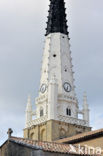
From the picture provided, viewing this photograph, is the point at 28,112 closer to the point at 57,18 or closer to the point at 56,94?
the point at 56,94

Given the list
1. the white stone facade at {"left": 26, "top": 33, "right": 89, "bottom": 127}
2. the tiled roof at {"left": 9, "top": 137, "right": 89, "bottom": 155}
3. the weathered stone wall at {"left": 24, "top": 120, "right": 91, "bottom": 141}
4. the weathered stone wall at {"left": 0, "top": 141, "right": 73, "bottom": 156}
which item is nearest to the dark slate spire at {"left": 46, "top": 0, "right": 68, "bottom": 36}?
the white stone facade at {"left": 26, "top": 33, "right": 89, "bottom": 127}

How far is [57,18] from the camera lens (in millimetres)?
76250

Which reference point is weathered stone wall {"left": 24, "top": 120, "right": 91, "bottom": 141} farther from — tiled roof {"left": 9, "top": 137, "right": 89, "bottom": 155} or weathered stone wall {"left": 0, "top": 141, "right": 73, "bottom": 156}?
weathered stone wall {"left": 0, "top": 141, "right": 73, "bottom": 156}

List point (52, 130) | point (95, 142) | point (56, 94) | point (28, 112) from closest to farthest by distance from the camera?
point (95, 142) < point (52, 130) < point (56, 94) < point (28, 112)

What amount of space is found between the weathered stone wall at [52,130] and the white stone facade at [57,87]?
86 centimetres

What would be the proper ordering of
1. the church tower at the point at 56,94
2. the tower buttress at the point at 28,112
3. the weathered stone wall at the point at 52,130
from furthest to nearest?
1. the tower buttress at the point at 28,112
2. the church tower at the point at 56,94
3. the weathered stone wall at the point at 52,130

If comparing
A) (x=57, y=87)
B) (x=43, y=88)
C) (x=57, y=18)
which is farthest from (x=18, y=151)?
(x=57, y=18)

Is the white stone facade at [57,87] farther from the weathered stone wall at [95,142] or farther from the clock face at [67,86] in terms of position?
the weathered stone wall at [95,142]

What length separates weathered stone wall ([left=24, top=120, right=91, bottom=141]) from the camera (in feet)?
214

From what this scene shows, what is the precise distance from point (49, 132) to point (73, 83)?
11.7m

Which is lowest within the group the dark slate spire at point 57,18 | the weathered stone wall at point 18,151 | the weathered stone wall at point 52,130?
the weathered stone wall at point 18,151

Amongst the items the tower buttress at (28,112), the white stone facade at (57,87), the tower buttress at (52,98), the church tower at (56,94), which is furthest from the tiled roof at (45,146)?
the tower buttress at (28,112)

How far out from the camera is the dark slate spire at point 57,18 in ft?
248

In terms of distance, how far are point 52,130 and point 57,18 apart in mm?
22426
